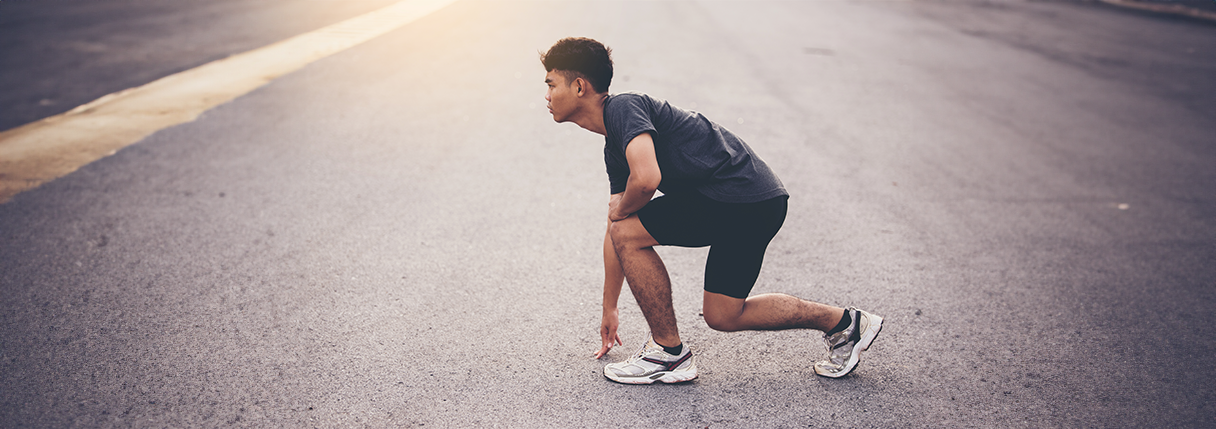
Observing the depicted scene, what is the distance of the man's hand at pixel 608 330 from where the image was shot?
288 cm

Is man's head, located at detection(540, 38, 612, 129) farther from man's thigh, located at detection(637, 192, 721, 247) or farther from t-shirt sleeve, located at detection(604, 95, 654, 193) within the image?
man's thigh, located at detection(637, 192, 721, 247)

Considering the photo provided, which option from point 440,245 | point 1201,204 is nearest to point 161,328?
point 440,245

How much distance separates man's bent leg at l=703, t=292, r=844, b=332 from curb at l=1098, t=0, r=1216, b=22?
18.6m

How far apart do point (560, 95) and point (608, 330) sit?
1108 mm

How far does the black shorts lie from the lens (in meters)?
2.48

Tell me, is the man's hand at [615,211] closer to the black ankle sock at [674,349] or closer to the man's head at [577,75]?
the man's head at [577,75]

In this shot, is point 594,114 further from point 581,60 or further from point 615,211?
point 615,211

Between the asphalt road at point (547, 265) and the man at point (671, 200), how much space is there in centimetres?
36

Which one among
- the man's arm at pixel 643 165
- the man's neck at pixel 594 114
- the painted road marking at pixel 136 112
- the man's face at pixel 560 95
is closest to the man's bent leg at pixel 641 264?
the man's arm at pixel 643 165

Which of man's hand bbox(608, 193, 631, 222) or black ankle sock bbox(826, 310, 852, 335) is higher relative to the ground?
man's hand bbox(608, 193, 631, 222)

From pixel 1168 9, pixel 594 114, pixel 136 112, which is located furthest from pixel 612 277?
pixel 1168 9

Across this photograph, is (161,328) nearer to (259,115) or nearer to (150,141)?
(150,141)

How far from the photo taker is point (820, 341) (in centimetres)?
322

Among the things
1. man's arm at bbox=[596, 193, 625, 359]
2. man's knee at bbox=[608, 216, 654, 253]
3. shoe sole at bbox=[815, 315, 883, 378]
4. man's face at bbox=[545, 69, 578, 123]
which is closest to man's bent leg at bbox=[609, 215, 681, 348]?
man's knee at bbox=[608, 216, 654, 253]
